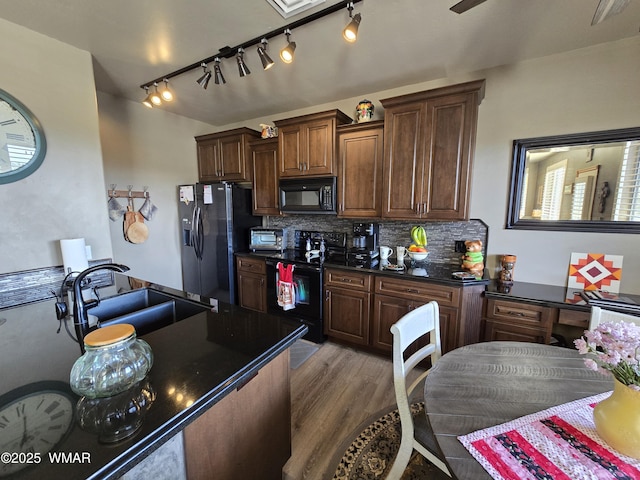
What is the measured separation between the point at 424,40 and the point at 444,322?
2.13 m

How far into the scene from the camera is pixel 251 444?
1073 millimetres

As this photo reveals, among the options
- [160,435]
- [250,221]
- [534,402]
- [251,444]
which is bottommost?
[251,444]

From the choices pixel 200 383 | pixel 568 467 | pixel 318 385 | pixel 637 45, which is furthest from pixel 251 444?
pixel 637 45

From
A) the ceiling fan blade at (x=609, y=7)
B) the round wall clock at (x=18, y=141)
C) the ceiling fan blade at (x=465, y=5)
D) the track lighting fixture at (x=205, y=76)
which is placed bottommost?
the round wall clock at (x=18, y=141)

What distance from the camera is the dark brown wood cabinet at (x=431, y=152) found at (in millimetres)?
2131

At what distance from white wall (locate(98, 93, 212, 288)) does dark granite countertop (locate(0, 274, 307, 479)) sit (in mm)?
1953

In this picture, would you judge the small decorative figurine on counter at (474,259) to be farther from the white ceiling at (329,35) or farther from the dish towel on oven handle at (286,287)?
the dish towel on oven handle at (286,287)

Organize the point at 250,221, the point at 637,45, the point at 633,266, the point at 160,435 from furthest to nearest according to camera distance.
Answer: the point at 250,221 < the point at 633,266 < the point at 637,45 < the point at 160,435

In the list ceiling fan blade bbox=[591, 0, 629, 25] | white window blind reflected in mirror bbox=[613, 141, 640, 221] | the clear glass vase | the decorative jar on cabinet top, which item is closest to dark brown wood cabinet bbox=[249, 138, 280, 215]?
the decorative jar on cabinet top

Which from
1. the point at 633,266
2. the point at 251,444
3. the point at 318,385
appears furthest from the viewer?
the point at 318,385

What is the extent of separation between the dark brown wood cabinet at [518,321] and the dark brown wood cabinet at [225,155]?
291 cm

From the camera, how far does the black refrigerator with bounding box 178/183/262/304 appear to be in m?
3.20

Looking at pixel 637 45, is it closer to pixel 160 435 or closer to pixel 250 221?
pixel 160 435

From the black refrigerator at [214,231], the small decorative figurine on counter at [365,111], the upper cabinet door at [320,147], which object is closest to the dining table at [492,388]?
the upper cabinet door at [320,147]
